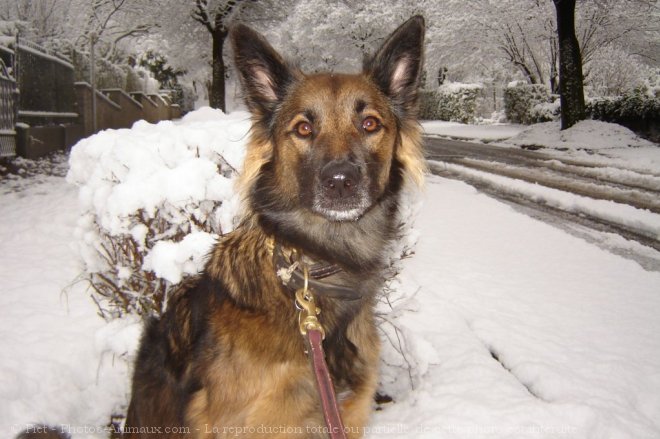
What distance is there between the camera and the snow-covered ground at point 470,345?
10.9ft

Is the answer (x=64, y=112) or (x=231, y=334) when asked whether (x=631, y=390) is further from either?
(x=64, y=112)

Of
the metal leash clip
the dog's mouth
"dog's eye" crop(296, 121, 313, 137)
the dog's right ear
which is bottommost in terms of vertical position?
the metal leash clip

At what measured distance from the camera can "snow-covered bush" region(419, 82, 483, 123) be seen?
1363 inches

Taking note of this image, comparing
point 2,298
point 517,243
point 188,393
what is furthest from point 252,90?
point 517,243

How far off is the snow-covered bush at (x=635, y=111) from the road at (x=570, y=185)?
4.64m

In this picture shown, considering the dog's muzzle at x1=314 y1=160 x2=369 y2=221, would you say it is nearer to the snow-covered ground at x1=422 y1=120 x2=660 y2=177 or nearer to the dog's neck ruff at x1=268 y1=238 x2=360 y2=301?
the dog's neck ruff at x1=268 y1=238 x2=360 y2=301

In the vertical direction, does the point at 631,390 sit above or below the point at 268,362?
below

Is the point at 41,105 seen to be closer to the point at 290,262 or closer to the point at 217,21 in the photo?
the point at 217,21

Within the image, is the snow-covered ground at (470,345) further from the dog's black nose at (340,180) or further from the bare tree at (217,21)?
the bare tree at (217,21)

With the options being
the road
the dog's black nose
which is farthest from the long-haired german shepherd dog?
the road

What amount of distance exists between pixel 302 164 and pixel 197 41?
82.1ft

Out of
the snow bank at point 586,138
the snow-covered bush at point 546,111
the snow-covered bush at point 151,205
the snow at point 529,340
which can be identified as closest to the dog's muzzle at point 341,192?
the snow-covered bush at point 151,205

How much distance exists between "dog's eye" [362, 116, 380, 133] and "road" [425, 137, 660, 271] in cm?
359

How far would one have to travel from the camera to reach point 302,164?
2.68 m
